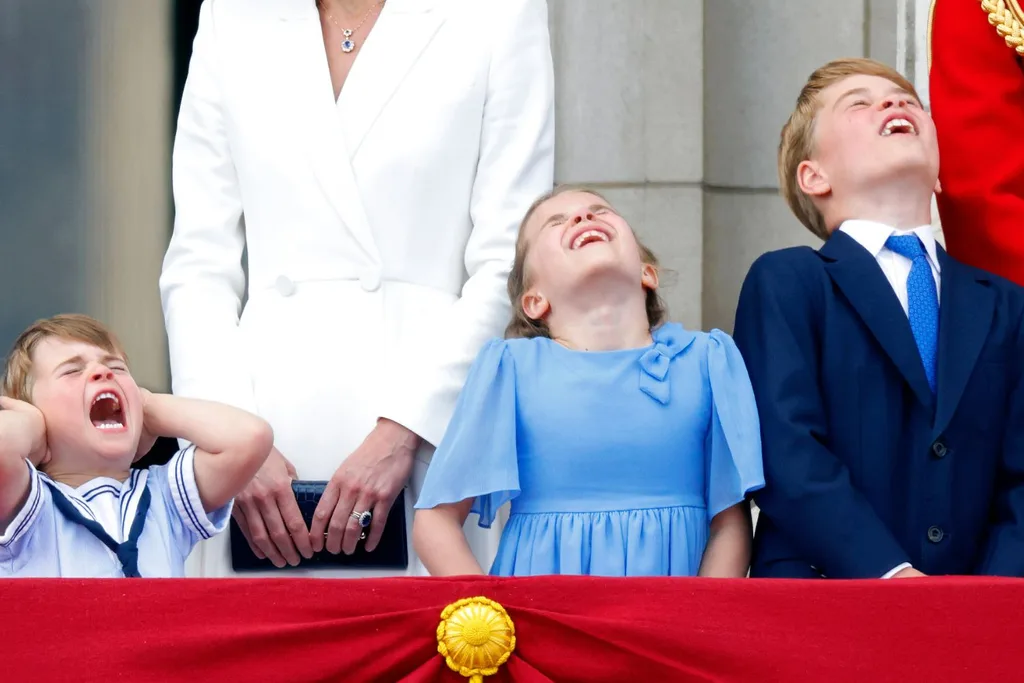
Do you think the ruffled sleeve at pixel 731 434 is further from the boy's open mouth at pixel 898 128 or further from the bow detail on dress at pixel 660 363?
the boy's open mouth at pixel 898 128

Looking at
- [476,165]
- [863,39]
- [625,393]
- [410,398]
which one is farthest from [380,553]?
[863,39]

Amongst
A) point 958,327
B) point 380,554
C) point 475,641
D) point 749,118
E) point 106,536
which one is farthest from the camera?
point 749,118

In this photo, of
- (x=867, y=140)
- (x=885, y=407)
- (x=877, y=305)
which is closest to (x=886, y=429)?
(x=885, y=407)

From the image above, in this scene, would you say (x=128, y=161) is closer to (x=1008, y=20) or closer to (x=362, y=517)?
(x=362, y=517)

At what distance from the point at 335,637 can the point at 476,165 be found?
1169 mm

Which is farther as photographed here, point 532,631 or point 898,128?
point 898,128

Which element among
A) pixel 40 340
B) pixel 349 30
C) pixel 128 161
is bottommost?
pixel 40 340

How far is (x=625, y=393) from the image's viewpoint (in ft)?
9.22

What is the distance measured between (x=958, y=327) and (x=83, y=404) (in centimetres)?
140

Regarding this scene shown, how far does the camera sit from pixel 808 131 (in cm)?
321

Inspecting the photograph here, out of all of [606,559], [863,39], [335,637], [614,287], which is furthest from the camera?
[863,39]

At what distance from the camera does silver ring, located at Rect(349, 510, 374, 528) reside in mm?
2885

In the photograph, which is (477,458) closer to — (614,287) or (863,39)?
(614,287)

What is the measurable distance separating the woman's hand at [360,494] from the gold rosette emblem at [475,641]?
0.63 metres
